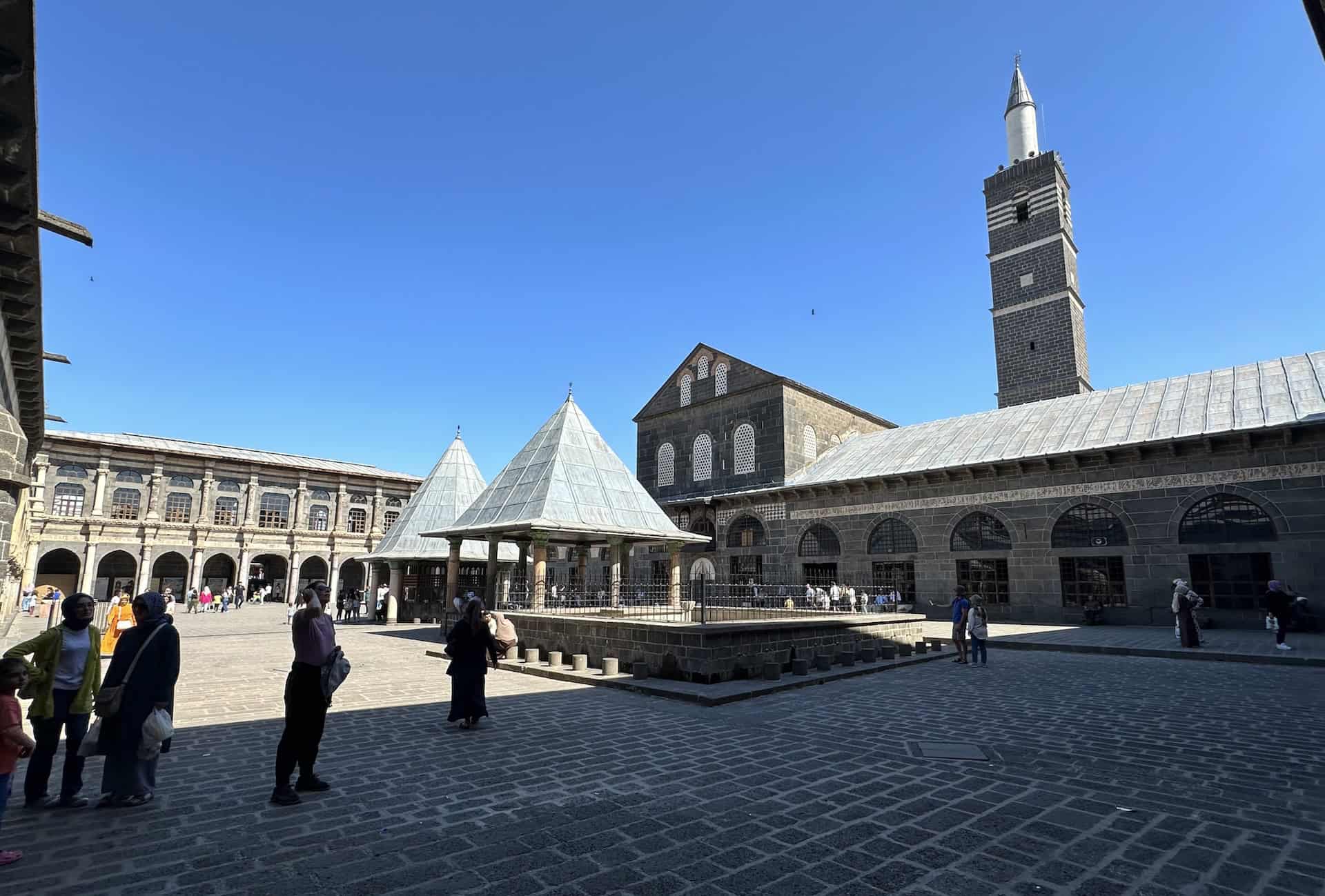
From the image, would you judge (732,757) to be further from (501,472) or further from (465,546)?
(465,546)

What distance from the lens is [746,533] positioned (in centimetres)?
3147

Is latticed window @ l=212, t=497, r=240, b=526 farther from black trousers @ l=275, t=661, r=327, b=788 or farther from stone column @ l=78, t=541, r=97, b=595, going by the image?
black trousers @ l=275, t=661, r=327, b=788

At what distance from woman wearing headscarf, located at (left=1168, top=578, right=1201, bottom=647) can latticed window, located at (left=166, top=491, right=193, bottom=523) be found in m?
55.9

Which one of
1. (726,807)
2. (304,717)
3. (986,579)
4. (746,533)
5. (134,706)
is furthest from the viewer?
(746,533)

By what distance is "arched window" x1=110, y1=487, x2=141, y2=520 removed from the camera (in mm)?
43906

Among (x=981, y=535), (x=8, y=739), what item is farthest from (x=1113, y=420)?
(x=8, y=739)

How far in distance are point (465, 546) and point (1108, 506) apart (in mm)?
22342

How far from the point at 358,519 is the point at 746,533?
37.0 meters

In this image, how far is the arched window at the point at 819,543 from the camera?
2773 cm

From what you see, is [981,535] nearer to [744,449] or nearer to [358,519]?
[744,449]

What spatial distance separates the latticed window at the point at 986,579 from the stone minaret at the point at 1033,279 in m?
15.5

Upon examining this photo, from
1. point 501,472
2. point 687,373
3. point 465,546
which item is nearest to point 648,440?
point 687,373

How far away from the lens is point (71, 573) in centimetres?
4397

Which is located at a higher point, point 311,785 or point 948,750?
point 311,785
